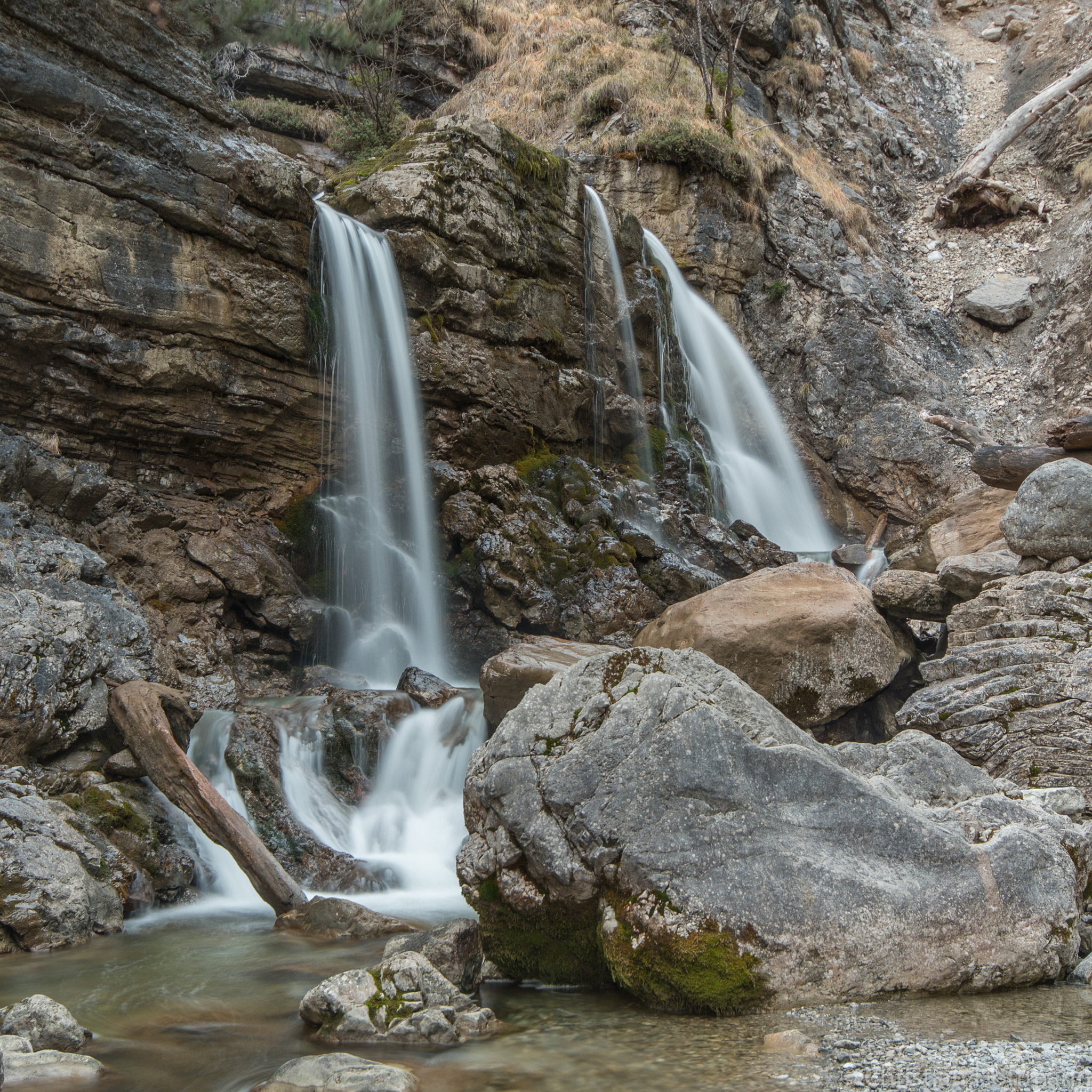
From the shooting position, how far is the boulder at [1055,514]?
22.9ft

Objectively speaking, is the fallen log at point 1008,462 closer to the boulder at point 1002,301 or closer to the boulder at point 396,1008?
the boulder at point 396,1008

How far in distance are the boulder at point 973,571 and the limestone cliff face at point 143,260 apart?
8013 millimetres

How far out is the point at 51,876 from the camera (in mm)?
5398

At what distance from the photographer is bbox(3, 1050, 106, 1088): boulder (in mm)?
3262

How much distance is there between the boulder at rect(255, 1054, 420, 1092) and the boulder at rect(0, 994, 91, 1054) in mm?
1036

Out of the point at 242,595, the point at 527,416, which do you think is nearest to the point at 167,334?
the point at 242,595

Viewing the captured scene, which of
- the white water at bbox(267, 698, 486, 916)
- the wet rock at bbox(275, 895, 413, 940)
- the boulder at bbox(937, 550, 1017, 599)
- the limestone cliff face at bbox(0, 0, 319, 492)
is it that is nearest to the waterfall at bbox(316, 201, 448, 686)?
the limestone cliff face at bbox(0, 0, 319, 492)

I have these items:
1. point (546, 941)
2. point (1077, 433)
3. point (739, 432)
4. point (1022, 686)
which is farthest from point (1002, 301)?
point (546, 941)

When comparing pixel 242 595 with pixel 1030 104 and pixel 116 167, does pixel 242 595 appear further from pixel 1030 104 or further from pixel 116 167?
pixel 1030 104

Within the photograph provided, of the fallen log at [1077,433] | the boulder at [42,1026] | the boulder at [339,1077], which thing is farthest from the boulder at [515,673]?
the fallen log at [1077,433]

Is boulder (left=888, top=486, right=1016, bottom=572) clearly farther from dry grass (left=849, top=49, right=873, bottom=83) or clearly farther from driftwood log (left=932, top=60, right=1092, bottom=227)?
dry grass (left=849, top=49, right=873, bottom=83)

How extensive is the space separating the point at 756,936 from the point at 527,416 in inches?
410

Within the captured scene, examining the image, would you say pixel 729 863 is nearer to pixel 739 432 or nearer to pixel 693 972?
pixel 693 972

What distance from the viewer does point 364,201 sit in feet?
41.3
